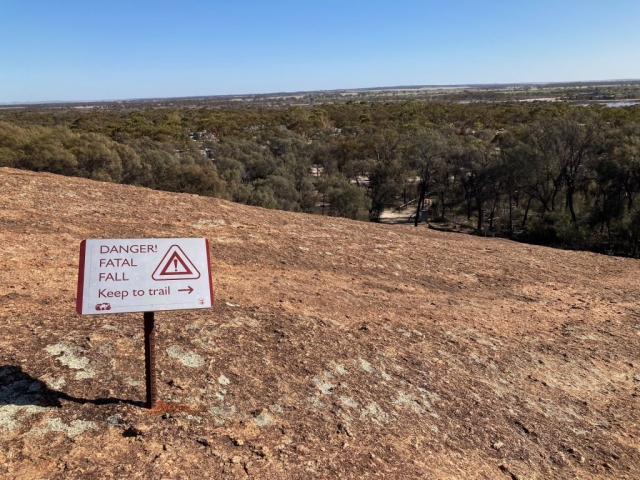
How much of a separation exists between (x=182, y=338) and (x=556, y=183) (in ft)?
86.9

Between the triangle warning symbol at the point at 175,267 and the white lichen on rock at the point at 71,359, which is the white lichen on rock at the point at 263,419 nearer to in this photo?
the triangle warning symbol at the point at 175,267

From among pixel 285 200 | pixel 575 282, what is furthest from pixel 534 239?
pixel 575 282

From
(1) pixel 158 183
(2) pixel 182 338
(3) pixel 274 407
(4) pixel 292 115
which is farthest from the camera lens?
(4) pixel 292 115

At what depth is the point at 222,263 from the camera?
7875mm

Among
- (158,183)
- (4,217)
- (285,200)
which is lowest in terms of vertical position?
(285,200)

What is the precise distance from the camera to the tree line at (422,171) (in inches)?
836

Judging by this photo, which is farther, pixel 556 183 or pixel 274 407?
pixel 556 183

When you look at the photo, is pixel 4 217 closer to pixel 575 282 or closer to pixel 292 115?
pixel 575 282

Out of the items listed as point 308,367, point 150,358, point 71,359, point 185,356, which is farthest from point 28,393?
point 308,367

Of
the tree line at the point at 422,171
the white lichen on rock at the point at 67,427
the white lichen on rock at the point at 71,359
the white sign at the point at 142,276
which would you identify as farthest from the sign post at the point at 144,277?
the tree line at the point at 422,171

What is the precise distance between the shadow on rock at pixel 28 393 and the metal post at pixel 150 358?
0.50 feet

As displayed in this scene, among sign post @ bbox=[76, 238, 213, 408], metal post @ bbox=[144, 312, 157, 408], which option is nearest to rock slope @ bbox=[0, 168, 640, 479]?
metal post @ bbox=[144, 312, 157, 408]

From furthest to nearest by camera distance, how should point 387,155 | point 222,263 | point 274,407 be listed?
1. point 387,155
2. point 222,263
3. point 274,407

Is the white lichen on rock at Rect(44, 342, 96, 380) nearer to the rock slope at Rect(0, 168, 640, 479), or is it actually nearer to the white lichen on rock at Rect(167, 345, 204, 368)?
the rock slope at Rect(0, 168, 640, 479)
